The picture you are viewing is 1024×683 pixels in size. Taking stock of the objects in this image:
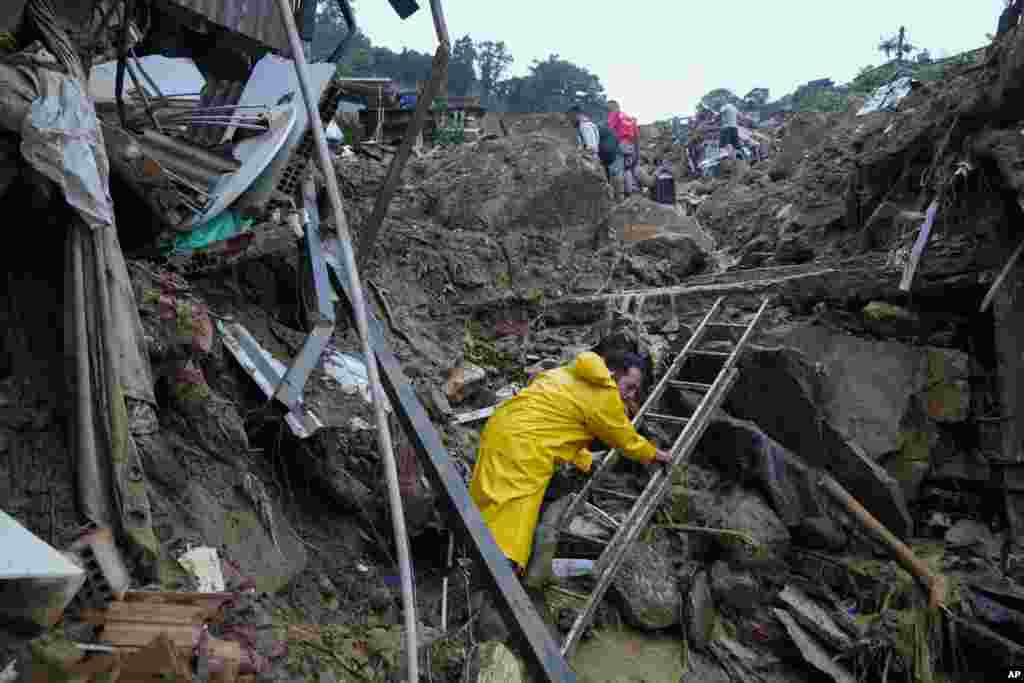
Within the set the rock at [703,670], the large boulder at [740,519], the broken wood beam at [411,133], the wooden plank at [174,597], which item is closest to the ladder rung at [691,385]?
the large boulder at [740,519]

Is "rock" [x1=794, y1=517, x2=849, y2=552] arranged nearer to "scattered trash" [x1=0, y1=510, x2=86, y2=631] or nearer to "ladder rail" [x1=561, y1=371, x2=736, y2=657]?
"ladder rail" [x1=561, y1=371, x2=736, y2=657]

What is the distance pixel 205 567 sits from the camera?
2.76 meters

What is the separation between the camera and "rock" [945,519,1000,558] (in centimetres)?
518

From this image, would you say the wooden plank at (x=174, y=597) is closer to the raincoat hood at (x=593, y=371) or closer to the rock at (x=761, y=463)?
the raincoat hood at (x=593, y=371)

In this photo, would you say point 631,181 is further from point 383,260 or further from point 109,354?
point 109,354

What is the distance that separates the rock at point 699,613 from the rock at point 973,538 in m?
2.11

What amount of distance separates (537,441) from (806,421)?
8.28 feet

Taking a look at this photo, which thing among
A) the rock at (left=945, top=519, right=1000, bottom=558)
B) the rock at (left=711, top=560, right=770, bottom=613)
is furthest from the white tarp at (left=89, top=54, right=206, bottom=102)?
the rock at (left=945, top=519, right=1000, bottom=558)

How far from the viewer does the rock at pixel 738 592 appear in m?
4.81

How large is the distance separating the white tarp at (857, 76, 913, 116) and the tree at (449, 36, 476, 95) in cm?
3147

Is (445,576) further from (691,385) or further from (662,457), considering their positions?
(691,385)

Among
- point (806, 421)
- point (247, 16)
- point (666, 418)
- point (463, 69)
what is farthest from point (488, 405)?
point (463, 69)

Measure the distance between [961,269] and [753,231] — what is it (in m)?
5.04

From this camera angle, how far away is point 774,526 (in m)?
5.14
